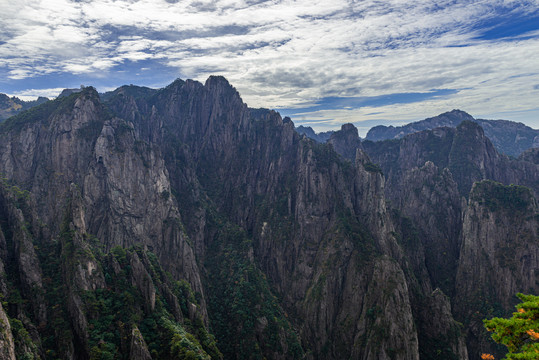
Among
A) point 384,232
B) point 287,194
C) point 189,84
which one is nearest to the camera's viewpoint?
point 384,232

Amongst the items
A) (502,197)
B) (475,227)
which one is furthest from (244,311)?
(502,197)

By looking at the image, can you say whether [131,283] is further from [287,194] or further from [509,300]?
[509,300]

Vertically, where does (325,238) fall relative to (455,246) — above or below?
above

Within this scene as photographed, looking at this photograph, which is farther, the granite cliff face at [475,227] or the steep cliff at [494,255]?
the granite cliff face at [475,227]

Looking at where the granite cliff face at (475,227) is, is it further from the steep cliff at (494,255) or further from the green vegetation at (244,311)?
the green vegetation at (244,311)

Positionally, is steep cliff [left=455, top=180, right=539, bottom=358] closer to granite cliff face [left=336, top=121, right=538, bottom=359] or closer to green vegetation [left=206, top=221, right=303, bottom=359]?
granite cliff face [left=336, top=121, right=538, bottom=359]

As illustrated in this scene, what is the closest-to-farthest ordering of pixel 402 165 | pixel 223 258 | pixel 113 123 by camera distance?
pixel 113 123 < pixel 223 258 < pixel 402 165

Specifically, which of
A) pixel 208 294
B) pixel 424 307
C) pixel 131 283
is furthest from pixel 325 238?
pixel 131 283

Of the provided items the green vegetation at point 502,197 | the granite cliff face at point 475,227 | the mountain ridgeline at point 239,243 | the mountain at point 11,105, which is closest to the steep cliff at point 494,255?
the green vegetation at point 502,197
